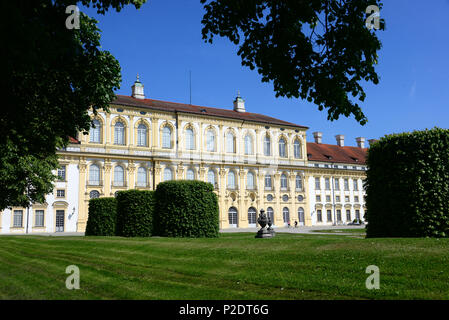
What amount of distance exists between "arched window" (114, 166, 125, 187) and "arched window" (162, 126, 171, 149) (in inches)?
246

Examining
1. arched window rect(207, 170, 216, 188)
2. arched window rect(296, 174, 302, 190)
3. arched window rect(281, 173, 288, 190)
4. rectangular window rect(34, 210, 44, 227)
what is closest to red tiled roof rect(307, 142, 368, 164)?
arched window rect(296, 174, 302, 190)

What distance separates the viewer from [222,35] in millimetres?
8000

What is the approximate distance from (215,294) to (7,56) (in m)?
5.29

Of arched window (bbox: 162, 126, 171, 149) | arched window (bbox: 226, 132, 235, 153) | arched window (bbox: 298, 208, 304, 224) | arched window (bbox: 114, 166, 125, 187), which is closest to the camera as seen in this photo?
arched window (bbox: 114, 166, 125, 187)

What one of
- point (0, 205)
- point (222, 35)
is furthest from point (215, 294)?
point (0, 205)

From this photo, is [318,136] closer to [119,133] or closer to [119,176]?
[119,133]

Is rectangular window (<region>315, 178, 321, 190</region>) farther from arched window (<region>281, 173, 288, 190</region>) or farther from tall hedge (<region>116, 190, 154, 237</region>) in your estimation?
tall hedge (<region>116, 190, 154, 237</region>)

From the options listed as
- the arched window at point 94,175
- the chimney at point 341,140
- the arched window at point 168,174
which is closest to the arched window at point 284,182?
the arched window at point 168,174

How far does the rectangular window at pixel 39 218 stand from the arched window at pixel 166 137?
52.4ft

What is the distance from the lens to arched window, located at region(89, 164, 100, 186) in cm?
4331

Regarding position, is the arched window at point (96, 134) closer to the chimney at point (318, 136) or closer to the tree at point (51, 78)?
the tree at point (51, 78)

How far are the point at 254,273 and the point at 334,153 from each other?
190 feet

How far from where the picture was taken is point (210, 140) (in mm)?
50594
